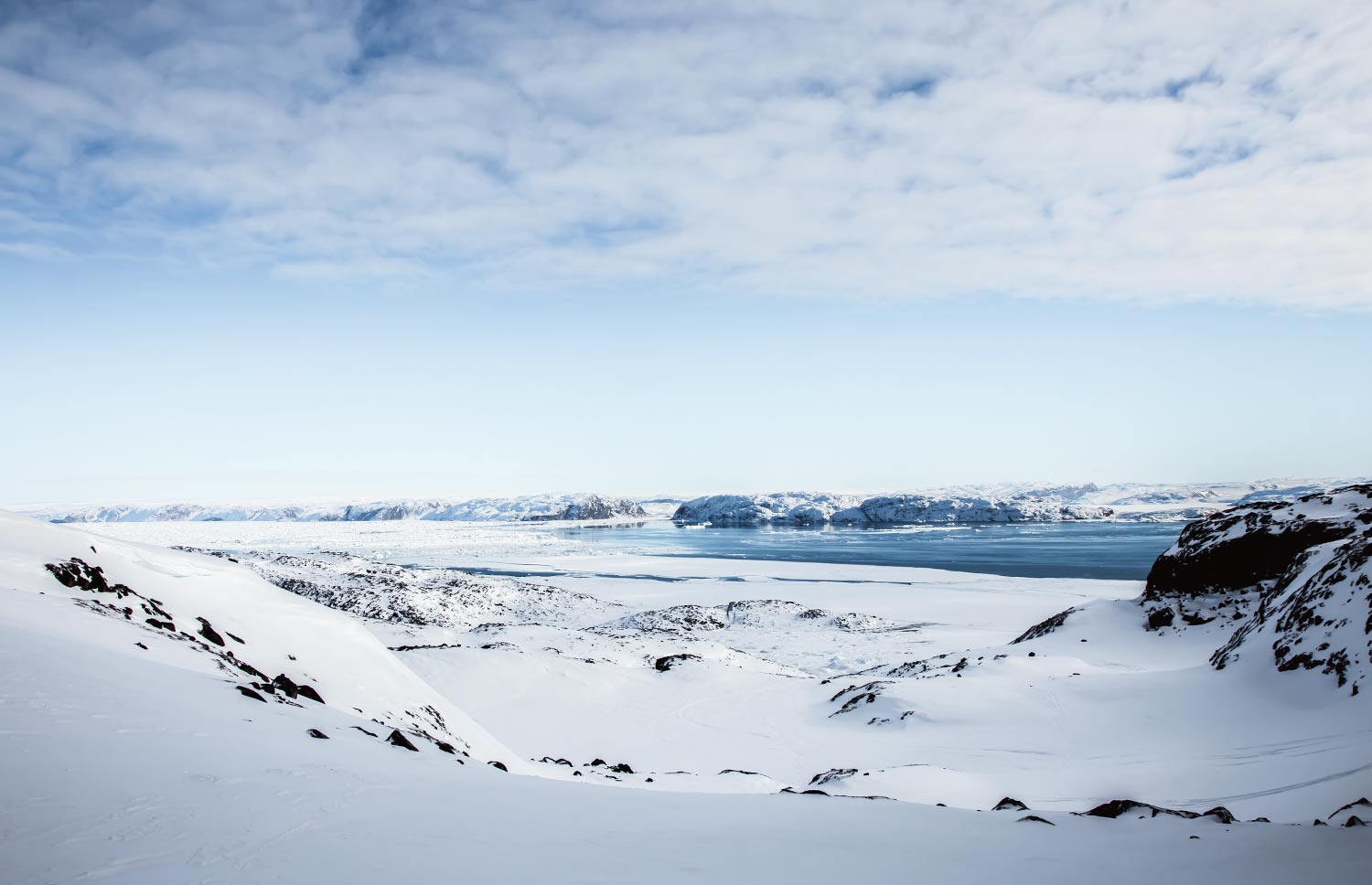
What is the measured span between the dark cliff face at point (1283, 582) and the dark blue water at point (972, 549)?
29278mm

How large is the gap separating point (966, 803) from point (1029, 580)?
3941 cm

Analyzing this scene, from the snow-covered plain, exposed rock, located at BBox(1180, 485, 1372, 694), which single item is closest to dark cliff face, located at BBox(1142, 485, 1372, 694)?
Answer: exposed rock, located at BBox(1180, 485, 1372, 694)

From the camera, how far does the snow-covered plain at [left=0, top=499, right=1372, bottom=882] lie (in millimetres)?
3230

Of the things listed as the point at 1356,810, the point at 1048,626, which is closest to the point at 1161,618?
the point at 1048,626

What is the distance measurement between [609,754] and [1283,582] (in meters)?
13.7

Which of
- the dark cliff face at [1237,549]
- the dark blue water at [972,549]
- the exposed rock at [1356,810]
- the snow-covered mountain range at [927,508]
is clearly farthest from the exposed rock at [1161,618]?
the snow-covered mountain range at [927,508]

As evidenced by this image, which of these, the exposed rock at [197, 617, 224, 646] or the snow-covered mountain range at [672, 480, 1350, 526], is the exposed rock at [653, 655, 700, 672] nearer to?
the exposed rock at [197, 617, 224, 646]

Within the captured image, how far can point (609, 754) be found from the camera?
11.9 metres

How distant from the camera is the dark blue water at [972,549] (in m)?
50.5

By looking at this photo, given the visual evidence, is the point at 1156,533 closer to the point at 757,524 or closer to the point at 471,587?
the point at 757,524

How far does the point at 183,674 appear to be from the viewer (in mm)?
6125

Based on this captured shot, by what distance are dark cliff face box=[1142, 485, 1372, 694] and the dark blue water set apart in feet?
96.1

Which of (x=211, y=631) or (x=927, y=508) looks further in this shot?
(x=927, y=508)

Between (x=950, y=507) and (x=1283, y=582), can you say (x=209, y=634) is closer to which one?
(x=1283, y=582)
